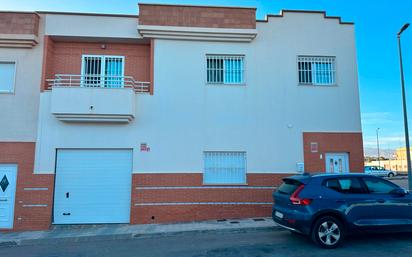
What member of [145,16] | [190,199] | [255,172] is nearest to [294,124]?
[255,172]

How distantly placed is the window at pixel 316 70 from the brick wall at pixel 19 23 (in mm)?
10074

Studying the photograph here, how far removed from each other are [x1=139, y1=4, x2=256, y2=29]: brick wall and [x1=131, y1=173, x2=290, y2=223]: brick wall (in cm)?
567

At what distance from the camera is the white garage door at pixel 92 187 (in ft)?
33.4

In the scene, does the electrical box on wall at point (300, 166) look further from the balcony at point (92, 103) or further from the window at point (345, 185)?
the balcony at point (92, 103)

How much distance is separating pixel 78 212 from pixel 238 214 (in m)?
5.62

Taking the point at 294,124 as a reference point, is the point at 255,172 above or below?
below

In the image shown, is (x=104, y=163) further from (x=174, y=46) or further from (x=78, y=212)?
(x=174, y=46)

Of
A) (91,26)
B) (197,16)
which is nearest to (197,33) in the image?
(197,16)

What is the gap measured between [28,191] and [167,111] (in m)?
5.50

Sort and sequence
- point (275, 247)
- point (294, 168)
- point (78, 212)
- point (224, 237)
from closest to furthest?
point (275, 247) < point (224, 237) < point (78, 212) < point (294, 168)

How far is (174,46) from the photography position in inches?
438

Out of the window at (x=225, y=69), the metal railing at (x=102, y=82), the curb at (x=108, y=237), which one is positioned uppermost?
the window at (x=225, y=69)

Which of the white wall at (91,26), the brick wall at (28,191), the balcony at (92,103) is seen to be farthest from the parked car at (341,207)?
the white wall at (91,26)

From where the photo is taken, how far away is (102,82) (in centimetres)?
1112
